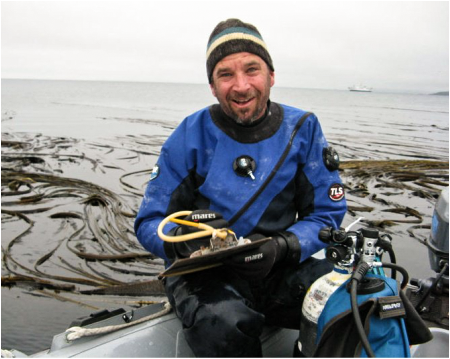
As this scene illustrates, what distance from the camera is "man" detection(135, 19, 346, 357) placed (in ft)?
7.62

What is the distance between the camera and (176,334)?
90.2 inches

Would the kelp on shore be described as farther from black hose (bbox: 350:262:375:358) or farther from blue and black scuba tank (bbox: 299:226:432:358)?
black hose (bbox: 350:262:375:358)

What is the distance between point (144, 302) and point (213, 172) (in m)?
2.72

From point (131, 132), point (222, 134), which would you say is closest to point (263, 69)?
point (222, 134)

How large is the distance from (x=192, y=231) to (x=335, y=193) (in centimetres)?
100

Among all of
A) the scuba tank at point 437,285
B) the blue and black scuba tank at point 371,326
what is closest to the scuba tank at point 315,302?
the blue and black scuba tank at point 371,326

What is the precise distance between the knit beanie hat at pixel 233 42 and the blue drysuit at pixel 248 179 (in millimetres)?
341

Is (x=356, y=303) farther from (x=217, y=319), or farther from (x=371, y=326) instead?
(x=217, y=319)

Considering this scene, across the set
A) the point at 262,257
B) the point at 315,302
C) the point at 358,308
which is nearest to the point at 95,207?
the point at 262,257

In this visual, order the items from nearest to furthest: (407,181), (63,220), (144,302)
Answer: (144,302) < (63,220) < (407,181)

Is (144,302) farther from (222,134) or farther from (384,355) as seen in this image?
(384,355)

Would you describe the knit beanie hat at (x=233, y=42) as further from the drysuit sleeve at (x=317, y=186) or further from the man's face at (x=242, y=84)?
Answer: the drysuit sleeve at (x=317, y=186)

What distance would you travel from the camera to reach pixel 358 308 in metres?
1.69

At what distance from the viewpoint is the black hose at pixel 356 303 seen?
4.98 feet
